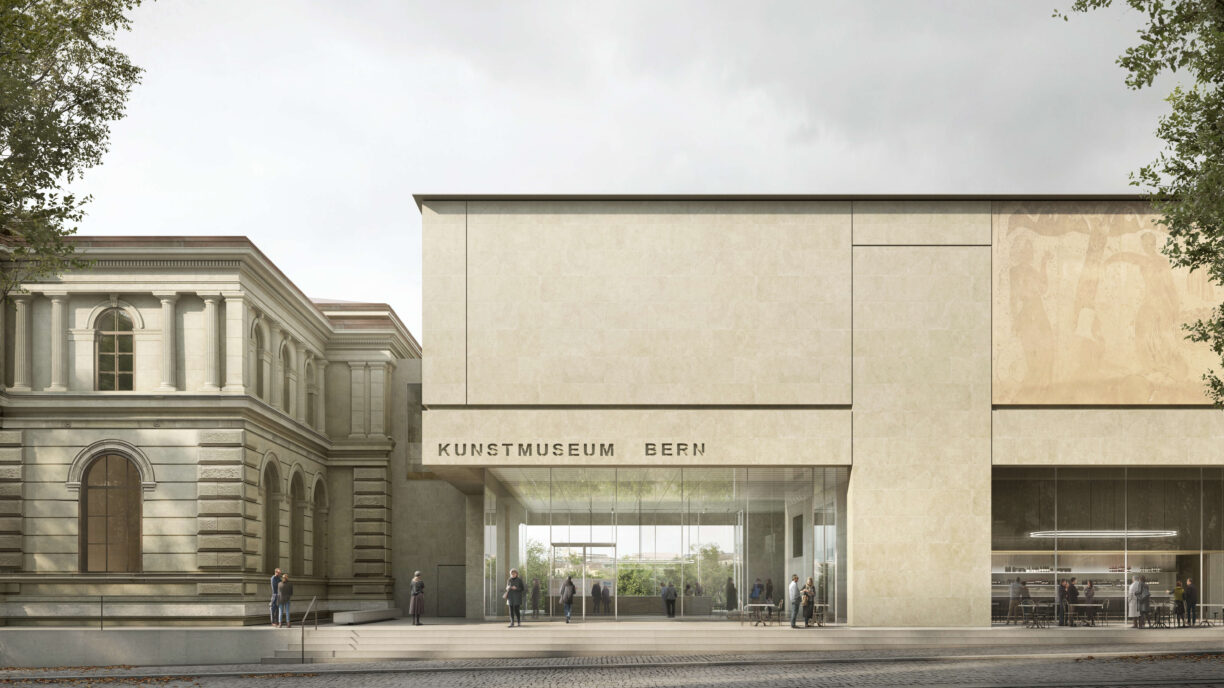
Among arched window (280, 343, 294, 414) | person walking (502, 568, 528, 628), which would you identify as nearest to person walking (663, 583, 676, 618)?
person walking (502, 568, 528, 628)

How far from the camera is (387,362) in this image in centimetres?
4844

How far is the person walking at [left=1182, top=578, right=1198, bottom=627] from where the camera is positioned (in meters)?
33.6

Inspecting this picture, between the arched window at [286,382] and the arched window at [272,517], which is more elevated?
the arched window at [286,382]

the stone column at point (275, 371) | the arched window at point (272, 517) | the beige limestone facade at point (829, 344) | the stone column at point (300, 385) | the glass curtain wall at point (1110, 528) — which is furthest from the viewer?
the stone column at point (300, 385)

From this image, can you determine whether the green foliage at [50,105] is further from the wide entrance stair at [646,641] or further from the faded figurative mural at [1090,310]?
the faded figurative mural at [1090,310]

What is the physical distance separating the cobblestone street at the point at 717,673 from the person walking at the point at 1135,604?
26.8 ft

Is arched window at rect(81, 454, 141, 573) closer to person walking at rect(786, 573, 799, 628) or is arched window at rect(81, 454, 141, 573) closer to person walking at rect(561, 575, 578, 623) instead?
person walking at rect(561, 575, 578, 623)

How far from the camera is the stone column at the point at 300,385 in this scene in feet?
141

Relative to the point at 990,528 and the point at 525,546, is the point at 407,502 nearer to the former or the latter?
the point at 525,546

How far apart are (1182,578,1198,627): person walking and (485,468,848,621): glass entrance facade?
32.2 ft

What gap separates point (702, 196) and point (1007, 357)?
9.32 m

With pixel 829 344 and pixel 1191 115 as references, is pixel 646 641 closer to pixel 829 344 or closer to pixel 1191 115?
pixel 829 344

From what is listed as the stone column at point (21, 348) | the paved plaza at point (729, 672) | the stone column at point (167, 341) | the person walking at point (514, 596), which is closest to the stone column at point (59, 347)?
the stone column at point (21, 348)

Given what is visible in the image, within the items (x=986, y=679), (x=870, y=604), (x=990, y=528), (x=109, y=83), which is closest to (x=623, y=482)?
(x=870, y=604)
